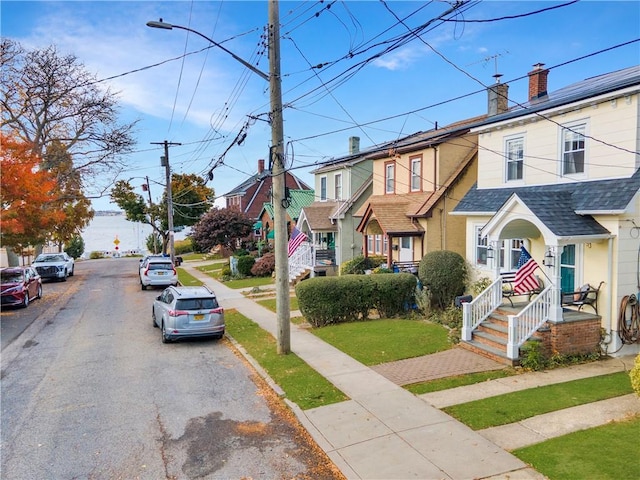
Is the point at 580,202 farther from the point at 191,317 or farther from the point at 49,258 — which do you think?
the point at 49,258

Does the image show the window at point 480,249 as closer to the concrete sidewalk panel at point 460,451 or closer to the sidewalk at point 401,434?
the sidewalk at point 401,434

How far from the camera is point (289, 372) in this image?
35.1 feet

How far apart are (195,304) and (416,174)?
12.2 metres

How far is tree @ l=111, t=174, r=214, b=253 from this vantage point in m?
53.8

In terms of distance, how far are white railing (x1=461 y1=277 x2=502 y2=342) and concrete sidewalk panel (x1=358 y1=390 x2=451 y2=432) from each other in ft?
13.2

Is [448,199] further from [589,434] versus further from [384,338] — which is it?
[589,434]

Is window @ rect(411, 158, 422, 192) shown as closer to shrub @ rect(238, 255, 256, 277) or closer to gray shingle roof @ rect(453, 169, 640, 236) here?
gray shingle roof @ rect(453, 169, 640, 236)

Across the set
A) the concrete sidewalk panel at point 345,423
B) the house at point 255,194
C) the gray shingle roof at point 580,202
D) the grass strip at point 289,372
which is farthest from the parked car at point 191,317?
the house at point 255,194

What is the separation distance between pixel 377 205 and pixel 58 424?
51.6ft

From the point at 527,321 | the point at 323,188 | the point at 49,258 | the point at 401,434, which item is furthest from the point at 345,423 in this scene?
the point at 49,258

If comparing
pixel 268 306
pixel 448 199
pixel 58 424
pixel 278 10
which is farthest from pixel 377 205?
pixel 58 424

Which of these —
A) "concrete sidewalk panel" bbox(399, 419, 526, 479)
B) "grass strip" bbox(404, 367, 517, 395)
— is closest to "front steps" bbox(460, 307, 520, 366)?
"grass strip" bbox(404, 367, 517, 395)

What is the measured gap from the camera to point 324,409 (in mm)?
8484

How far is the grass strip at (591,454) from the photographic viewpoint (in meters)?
5.98
